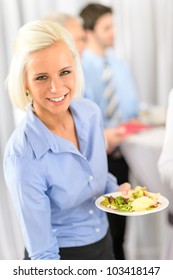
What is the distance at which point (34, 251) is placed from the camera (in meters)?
0.92

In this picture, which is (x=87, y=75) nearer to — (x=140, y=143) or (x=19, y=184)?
(x=140, y=143)

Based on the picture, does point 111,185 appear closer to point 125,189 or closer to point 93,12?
point 125,189

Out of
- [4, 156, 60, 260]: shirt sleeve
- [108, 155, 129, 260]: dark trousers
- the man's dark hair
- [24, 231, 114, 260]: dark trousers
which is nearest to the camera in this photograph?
[4, 156, 60, 260]: shirt sleeve

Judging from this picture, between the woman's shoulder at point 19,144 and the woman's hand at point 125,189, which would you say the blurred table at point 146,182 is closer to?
the woman's hand at point 125,189

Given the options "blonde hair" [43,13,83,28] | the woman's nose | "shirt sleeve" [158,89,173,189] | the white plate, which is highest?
"blonde hair" [43,13,83,28]

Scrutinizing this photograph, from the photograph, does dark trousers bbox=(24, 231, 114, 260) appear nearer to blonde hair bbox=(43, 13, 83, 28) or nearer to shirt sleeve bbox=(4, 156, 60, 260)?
shirt sleeve bbox=(4, 156, 60, 260)

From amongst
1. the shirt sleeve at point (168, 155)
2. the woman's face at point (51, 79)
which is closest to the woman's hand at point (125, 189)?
the shirt sleeve at point (168, 155)

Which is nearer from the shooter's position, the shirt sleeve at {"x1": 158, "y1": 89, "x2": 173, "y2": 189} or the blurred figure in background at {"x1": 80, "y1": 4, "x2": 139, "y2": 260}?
the shirt sleeve at {"x1": 158, "y1": 89, "x2": 173, "y2": 189}

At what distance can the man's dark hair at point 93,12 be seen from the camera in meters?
1.34

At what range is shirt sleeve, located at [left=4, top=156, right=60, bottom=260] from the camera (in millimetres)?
878

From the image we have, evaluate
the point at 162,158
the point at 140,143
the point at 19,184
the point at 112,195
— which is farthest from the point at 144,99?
the point at 19,184

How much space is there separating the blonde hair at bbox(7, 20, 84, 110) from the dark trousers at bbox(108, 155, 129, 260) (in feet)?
1.03

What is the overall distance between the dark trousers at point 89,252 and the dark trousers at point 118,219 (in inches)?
7.1

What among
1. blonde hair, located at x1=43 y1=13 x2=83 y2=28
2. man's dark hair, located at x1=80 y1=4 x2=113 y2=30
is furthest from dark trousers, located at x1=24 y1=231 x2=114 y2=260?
man's dark hair, located at x1=80 y1=4 x2=113 y2=30
